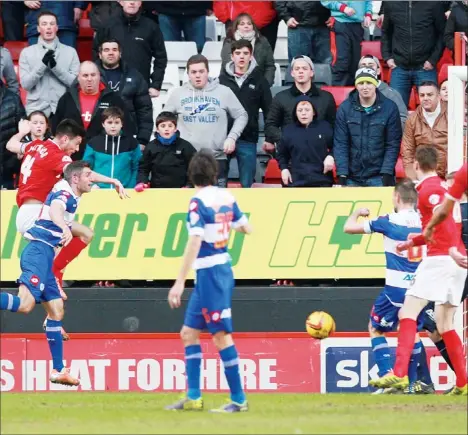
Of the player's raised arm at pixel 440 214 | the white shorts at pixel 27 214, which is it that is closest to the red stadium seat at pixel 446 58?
the white shorts at pixel 27 214

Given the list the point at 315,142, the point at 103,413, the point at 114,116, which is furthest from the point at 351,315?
the point at 103,413

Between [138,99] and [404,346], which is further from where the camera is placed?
[138,99]

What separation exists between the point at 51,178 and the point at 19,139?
8.04 feet

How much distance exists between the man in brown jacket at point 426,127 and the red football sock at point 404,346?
144 inches

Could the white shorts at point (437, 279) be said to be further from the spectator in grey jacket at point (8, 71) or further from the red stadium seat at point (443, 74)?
the spectator in grey jacket at point (8, 71)

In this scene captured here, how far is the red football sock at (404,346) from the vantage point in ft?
36.6

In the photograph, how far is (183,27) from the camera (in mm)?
18422

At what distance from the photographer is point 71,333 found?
1426 cm

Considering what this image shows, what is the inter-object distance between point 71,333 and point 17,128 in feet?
9.60

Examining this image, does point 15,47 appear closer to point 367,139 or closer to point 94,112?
point 94,112

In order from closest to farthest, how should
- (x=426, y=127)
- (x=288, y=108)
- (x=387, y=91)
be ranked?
(x=426, y=127)
(x=288, y=108)
(x=387, y=91)

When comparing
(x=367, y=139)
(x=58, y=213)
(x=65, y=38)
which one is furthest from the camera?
(x=65, y=38)

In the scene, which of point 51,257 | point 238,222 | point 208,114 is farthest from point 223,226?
point 208,114

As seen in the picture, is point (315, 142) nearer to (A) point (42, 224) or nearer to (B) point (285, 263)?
(B) point (285, 263)
